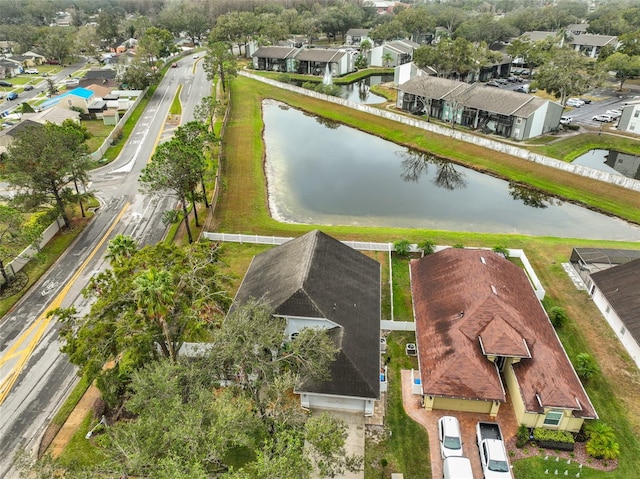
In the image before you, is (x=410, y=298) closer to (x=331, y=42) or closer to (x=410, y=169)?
(x=410, y=169)

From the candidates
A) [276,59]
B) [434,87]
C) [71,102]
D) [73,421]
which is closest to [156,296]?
[73,421]

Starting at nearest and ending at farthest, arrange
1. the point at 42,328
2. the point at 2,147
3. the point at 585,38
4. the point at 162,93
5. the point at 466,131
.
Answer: the point at 42,328, the point at 2,147, the point at 466,131, the point at 162,93, the point at 585,38

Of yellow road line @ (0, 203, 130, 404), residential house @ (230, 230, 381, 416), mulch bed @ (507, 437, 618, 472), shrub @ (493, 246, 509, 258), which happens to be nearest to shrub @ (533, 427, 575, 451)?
mulch bed @ (507, 437, 618, 472)

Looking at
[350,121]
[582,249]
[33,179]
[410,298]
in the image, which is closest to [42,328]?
[33,179]

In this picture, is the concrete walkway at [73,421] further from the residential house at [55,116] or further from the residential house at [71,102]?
the residential house at [71,102]

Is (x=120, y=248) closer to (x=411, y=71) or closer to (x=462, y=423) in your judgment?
(x=462, y=423)

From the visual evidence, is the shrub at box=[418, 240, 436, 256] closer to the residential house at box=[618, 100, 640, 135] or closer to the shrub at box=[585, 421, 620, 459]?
the shrub at box=[585, 421, 620, 459]
